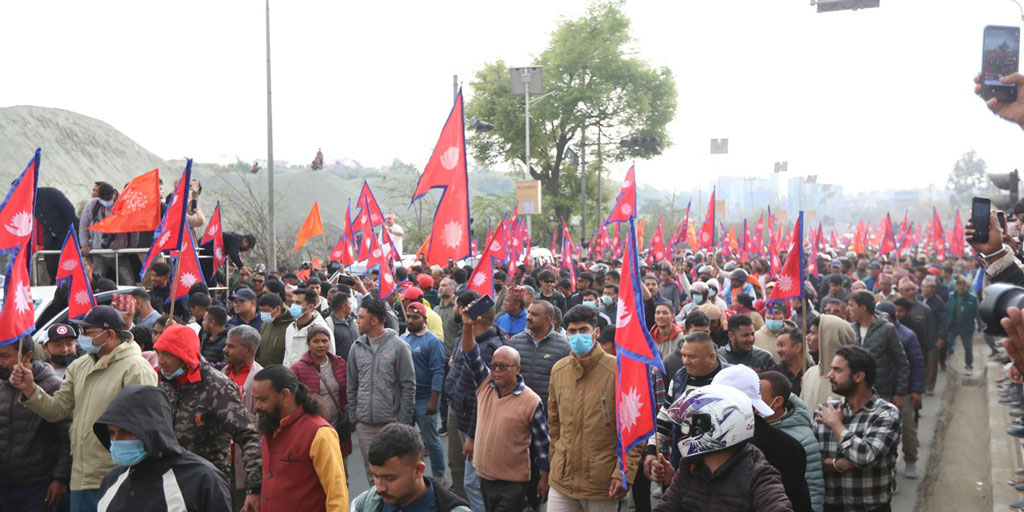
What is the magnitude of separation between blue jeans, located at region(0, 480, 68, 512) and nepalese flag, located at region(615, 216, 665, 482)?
387 centimetres

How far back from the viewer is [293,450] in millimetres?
4523

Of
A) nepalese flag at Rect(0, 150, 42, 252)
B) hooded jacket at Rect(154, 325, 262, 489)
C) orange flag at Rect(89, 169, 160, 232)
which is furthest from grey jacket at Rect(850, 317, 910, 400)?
orange flag at Rect(89, 169, 160, 232)

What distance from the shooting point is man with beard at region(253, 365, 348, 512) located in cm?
449

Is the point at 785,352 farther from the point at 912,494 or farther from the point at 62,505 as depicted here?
the point at 62,505

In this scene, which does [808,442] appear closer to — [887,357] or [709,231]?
[887,357]

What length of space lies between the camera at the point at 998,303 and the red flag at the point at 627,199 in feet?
39.6

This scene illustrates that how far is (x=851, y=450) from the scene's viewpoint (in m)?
4.82

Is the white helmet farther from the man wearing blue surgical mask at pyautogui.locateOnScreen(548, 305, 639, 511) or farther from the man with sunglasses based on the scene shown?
the man with sunglasses

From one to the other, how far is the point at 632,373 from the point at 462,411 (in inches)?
70.8

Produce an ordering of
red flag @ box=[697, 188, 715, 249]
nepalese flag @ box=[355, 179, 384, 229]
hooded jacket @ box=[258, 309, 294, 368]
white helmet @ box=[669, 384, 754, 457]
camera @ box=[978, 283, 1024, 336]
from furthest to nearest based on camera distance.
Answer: red flag @ box=[697, 188, 715, 249], nepalese flag @ box=[355, 179, 384, 229], hooded jacket @ box=[258, 309, 294, 368], white helmet @ box=[669, 384, 754, 457], camera @ box=[978, 283, 1024, 336]

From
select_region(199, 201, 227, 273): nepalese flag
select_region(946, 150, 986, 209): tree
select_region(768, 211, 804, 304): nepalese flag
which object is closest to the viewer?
select_region(768, 211, 804, 304): nepalese flag

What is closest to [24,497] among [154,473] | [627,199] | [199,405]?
[199,405]

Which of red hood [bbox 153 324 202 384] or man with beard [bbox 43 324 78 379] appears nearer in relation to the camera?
red hood [bbox 153 324 202 384]

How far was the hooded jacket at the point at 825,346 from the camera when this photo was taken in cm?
691
